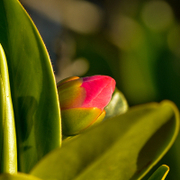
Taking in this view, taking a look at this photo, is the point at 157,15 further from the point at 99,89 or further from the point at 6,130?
the point at 6,130

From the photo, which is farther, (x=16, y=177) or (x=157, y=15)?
(x=157, y=15)

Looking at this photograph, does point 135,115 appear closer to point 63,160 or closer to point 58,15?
point 63,160

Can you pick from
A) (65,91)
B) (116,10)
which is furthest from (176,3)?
(65,91)

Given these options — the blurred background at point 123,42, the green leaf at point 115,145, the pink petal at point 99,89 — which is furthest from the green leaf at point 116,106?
the blurred background at point 123,42

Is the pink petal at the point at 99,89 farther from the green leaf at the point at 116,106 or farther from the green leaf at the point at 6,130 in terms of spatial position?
the green leaf at the point at 116,106

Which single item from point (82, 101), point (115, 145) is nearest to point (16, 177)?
point (115, 145)

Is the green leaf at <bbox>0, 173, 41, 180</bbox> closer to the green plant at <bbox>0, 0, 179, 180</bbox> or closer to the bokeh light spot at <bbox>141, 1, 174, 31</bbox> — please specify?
the green plant at <bbox>0, 0, 179, 180</bbox>

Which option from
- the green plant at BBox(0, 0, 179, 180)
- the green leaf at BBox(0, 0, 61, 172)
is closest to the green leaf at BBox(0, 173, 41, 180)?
the green plant at BBox(0, 0, 179, 180)
